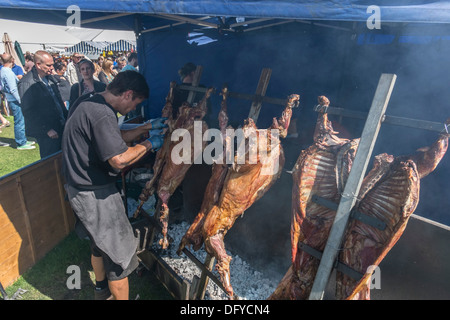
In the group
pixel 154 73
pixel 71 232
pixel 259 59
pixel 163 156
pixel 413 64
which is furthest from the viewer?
pixel 154 73

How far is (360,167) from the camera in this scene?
1.98m

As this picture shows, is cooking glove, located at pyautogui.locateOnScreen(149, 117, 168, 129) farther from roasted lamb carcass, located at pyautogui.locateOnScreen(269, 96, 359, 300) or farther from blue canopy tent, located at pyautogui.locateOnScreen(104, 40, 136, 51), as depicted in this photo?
blue canopy tent, located at pyautogui.locateOnScreen(104, 40, 136, 51)

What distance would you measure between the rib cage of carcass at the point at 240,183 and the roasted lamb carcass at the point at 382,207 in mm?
810

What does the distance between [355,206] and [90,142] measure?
2.27 meters

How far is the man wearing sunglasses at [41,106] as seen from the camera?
486cm

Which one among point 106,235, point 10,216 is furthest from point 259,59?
point 10,216

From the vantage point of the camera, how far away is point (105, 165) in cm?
272

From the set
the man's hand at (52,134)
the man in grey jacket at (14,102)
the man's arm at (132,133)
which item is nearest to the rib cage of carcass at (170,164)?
the man's arm at (132,133)

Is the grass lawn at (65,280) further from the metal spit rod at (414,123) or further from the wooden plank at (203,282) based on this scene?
the metal spit rod at (414,123)

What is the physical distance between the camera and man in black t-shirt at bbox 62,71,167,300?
249cm

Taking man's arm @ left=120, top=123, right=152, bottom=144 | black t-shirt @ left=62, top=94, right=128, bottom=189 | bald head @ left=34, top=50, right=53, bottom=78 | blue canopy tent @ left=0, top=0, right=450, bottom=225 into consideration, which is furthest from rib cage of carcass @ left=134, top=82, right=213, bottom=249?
bald head @ left=34, top=50, right=53, bottom=78

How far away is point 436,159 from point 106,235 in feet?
9.24

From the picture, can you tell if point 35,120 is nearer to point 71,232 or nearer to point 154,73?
point 71,232

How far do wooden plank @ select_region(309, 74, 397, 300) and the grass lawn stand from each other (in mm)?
2141
